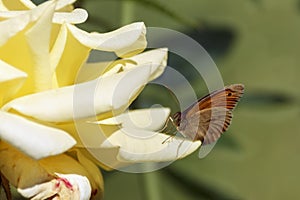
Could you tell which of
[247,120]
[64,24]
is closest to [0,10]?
[64,24]

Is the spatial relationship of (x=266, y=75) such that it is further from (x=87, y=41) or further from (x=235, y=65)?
(x=87, y=41)

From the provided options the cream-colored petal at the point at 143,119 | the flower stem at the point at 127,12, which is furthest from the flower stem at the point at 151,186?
the cream-colored petal at the point at 143,119

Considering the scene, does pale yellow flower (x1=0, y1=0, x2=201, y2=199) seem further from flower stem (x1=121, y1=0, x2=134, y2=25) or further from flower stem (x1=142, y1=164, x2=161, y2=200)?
flower stem (x1=142, y1=164, x2=161, y2=200)

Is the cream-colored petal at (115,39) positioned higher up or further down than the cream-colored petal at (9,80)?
higher up

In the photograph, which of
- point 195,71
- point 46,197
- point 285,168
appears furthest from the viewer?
point 285,168

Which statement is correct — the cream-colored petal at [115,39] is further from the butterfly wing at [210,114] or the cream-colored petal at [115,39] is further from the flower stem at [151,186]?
the flower stem at [151,186]

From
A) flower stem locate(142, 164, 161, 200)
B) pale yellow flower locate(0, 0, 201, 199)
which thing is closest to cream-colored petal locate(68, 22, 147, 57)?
pale yellow flower locate(0, 0, 201, 199)

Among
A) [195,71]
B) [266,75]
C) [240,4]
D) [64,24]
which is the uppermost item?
[64,24]
